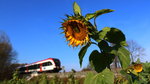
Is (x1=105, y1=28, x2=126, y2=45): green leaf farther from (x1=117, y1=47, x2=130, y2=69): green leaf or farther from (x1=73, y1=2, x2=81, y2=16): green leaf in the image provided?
(x1=73, y1=2, x2=81, y2=16): green leaf

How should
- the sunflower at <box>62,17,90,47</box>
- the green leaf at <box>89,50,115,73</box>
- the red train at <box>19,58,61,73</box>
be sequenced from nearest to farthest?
the sunflower at <box>62,17,90,47</box> → the green leaf at <box>89,50,115,73</box> → the red train at <box>19,58,61,73</box>

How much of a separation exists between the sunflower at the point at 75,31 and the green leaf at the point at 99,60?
0.15 metres

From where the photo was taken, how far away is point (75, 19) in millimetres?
1164

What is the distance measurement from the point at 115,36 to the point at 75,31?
0.20 m

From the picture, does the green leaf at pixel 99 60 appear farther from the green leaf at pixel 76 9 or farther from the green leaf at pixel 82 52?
the green leaf at pixel 76 9

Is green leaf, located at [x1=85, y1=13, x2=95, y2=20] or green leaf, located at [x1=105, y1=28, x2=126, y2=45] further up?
green leaf, located at [x1=85, y1=13, x2=95, y2=20]

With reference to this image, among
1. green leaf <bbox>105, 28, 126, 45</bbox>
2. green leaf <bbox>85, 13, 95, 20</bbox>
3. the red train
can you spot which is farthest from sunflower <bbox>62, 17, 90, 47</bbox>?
the red train

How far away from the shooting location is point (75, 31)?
47.6 inches

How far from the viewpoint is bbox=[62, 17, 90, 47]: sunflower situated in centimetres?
114

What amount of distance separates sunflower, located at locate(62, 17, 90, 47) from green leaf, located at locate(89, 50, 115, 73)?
147 mm

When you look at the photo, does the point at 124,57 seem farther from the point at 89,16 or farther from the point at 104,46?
the point at 89,16

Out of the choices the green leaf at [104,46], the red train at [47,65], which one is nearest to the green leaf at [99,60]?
the green leaf at [104,46]

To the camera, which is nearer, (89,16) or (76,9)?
(89,16)

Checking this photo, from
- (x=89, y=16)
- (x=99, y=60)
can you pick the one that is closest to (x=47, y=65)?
(x=99, y=60)
